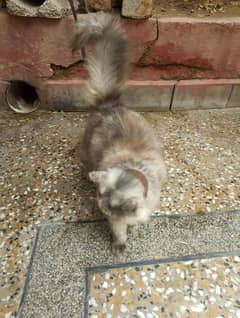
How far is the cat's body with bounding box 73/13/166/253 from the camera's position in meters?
1.81

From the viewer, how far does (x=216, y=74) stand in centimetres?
358

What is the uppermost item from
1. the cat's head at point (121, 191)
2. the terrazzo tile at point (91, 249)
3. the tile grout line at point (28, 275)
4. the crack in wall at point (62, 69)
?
the cat's head at point (121, 191)

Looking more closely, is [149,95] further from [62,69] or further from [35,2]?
[35,2]

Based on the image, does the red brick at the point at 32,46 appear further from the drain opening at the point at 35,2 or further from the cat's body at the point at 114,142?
the cat's body at the point at 114,142

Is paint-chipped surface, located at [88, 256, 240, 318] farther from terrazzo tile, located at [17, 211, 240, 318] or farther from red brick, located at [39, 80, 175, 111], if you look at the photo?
red brick, located at [39, 80, 175, 111]

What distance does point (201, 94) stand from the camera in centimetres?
369

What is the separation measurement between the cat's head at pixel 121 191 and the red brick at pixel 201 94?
2188 millimetres

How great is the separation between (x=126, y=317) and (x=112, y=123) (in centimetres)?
151

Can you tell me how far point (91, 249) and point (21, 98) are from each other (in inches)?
103

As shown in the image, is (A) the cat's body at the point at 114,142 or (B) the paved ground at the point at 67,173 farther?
(B) the paved ground at the point at 67,173

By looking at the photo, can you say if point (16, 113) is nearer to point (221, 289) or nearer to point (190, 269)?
point (190, 269)

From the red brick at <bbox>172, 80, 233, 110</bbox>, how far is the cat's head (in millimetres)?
2188

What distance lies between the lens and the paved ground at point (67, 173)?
2.38 meters

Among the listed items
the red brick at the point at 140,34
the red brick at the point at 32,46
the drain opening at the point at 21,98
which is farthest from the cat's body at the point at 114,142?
the drain opening at the point at 21,98
